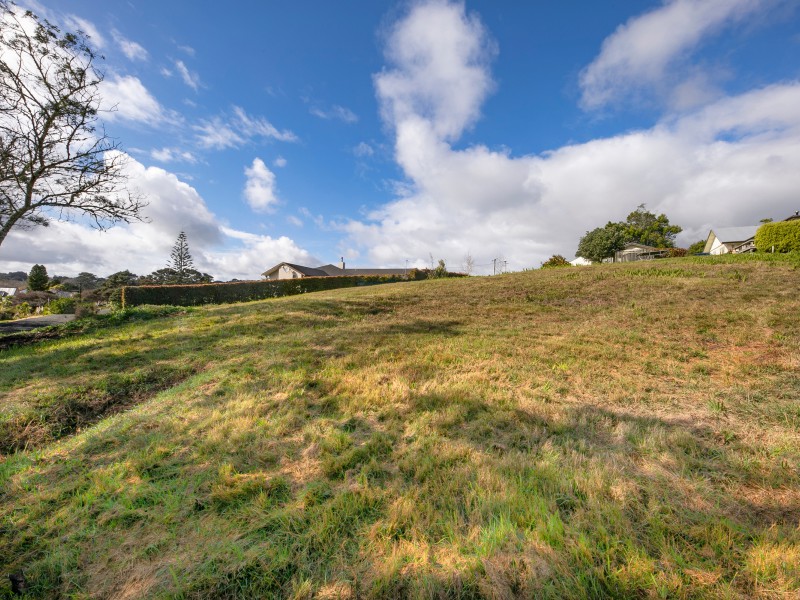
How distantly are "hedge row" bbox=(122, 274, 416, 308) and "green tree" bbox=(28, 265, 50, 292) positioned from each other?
35.3 meters

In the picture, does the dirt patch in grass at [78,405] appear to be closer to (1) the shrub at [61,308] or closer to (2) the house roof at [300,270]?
(1) the shrub at [61,308]

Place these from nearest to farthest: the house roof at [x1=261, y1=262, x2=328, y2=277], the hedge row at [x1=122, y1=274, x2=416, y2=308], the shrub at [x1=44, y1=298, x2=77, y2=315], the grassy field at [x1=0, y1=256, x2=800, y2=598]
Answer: the grassy field at [x1=0, y1=256, x2=800, y2=598], the hedge row at [x1=122, y1=274, x2=416, y2=308], the shrub at [x1=44, y1=298, x2=77, y2=315], the house roof at [x1=261, y1=262, x2=328, y2=277]

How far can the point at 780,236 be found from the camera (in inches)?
785

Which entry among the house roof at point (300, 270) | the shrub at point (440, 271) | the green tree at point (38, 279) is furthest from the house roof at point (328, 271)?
the green tree at point (38, 279)

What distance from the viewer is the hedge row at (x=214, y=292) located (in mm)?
19764

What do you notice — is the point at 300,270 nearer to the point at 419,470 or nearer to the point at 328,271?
the point at 328,271

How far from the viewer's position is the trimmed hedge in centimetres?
1925

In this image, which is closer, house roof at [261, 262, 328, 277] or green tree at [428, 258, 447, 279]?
green tree at [428, 258, 447, 279]

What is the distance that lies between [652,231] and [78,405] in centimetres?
7538

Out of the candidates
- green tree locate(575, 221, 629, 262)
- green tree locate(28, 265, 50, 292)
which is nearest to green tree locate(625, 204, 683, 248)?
green tree locate(575, 221, 629, 262)

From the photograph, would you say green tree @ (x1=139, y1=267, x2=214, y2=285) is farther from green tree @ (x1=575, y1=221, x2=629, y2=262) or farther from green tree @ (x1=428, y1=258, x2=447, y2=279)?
green tree @ (x1=575, y1=221, x2=629, y2=262)

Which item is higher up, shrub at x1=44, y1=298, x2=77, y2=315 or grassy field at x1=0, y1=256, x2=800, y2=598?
shrub at x1=44, y1=298, x2=77, y2=315

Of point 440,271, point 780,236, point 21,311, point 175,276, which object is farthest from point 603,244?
point 175,276

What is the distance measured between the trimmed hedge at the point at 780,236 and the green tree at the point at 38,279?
73.5 meters
